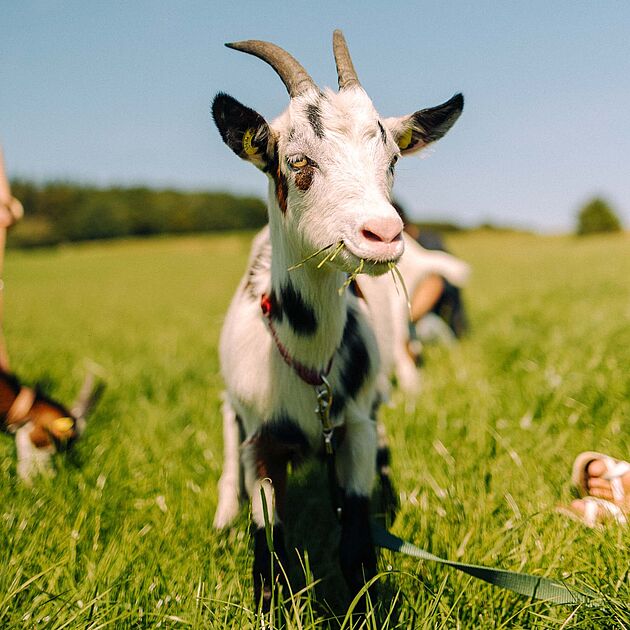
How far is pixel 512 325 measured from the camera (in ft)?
23.9

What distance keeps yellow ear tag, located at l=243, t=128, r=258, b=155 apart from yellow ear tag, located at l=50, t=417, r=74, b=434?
2.23 metres

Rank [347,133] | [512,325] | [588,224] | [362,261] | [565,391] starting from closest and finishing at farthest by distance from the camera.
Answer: [362,261]
[347,133]
[565,391]
[512,325]
[588,224]

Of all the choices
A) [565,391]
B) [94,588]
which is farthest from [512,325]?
[94,588]

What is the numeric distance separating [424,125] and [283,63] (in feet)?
2.06

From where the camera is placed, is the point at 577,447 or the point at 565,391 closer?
A: the point at 577,447

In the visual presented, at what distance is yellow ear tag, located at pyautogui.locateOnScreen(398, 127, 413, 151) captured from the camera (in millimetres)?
2459

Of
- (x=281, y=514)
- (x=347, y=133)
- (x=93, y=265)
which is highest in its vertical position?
(x=347, y=133)

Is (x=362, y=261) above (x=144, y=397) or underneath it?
above

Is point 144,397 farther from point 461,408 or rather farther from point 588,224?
point 588,224

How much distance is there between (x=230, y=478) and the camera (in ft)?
10.5

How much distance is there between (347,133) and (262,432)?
1.22 m

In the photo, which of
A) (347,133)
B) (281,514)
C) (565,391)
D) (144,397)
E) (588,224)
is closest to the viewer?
(347,133)

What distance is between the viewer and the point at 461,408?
403 centimetres

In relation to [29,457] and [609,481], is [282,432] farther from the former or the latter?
[29,457]
